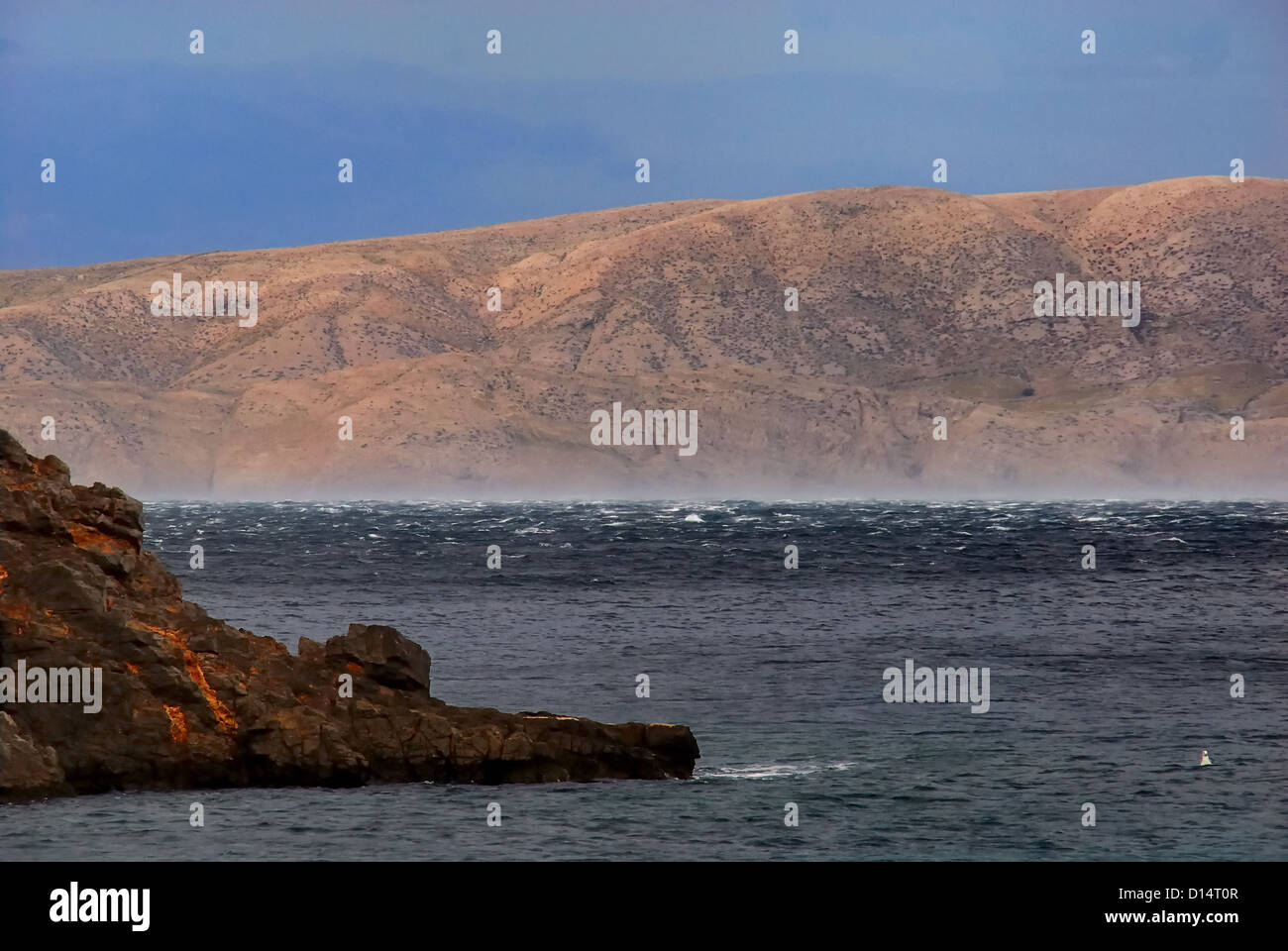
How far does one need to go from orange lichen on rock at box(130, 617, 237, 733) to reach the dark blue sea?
1038 mm

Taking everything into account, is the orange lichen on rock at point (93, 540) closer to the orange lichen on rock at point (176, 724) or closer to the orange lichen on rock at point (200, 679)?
the orange lichen on rock at point (200, 679)

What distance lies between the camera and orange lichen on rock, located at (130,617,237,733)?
982 inches

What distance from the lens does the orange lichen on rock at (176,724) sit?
24609mm

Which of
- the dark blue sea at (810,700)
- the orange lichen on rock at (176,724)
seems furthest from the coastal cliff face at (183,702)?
the dark blue sea at (810,700)

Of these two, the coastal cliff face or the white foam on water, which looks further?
the white foam on water

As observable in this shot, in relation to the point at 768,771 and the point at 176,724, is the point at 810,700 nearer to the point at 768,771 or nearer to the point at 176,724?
the point at 768,771

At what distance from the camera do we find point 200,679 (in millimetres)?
25375

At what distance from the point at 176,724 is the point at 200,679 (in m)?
0.92

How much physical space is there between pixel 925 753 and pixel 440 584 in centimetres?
4395

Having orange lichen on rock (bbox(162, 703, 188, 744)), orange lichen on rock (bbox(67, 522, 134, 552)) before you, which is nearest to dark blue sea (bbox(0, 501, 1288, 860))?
orange lichen on rock (bbox(162, 703, 188, 744))

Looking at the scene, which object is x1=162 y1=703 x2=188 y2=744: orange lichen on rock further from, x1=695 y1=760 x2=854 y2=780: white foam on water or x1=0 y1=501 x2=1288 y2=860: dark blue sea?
x1=695 y1=760 x2=854 y2=780: white foam on water

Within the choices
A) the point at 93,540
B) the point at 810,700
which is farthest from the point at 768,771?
the point at 93,540

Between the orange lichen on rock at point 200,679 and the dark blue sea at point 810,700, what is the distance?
104 cm
